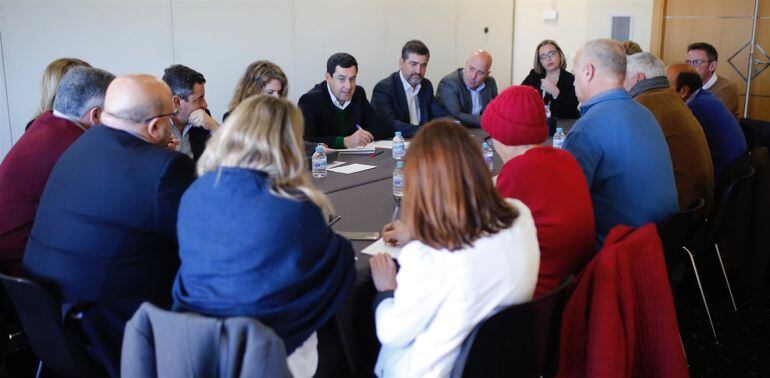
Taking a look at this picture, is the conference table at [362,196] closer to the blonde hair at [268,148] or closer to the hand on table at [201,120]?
the blonde hair at [268,148]

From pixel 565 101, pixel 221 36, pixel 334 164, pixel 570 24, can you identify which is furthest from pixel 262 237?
Answer: pixel 570 24

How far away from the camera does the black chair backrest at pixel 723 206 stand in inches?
114

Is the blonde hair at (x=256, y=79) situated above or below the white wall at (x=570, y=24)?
below

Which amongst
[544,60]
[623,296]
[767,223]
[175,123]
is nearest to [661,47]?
[544,60]

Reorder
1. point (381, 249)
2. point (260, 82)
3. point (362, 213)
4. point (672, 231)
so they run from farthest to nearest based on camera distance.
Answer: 1. point (260, 82)
2. point (362, 213)
3. point (672, 231)
4. point (381, 249)

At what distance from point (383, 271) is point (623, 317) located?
2.31 feet

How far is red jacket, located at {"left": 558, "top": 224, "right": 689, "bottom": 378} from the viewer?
1.79 meters

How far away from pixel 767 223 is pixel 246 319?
294 centimetres

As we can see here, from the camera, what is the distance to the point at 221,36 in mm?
5168

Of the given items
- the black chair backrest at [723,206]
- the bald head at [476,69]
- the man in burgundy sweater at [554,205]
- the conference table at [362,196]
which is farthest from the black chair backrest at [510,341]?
the bald head at [476,69]

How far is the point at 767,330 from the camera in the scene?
3.26 meters

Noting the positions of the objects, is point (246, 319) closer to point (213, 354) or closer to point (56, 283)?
point (213, 354)

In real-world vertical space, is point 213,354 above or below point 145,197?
below

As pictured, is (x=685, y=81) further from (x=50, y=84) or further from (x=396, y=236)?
(x=50, y=84)
